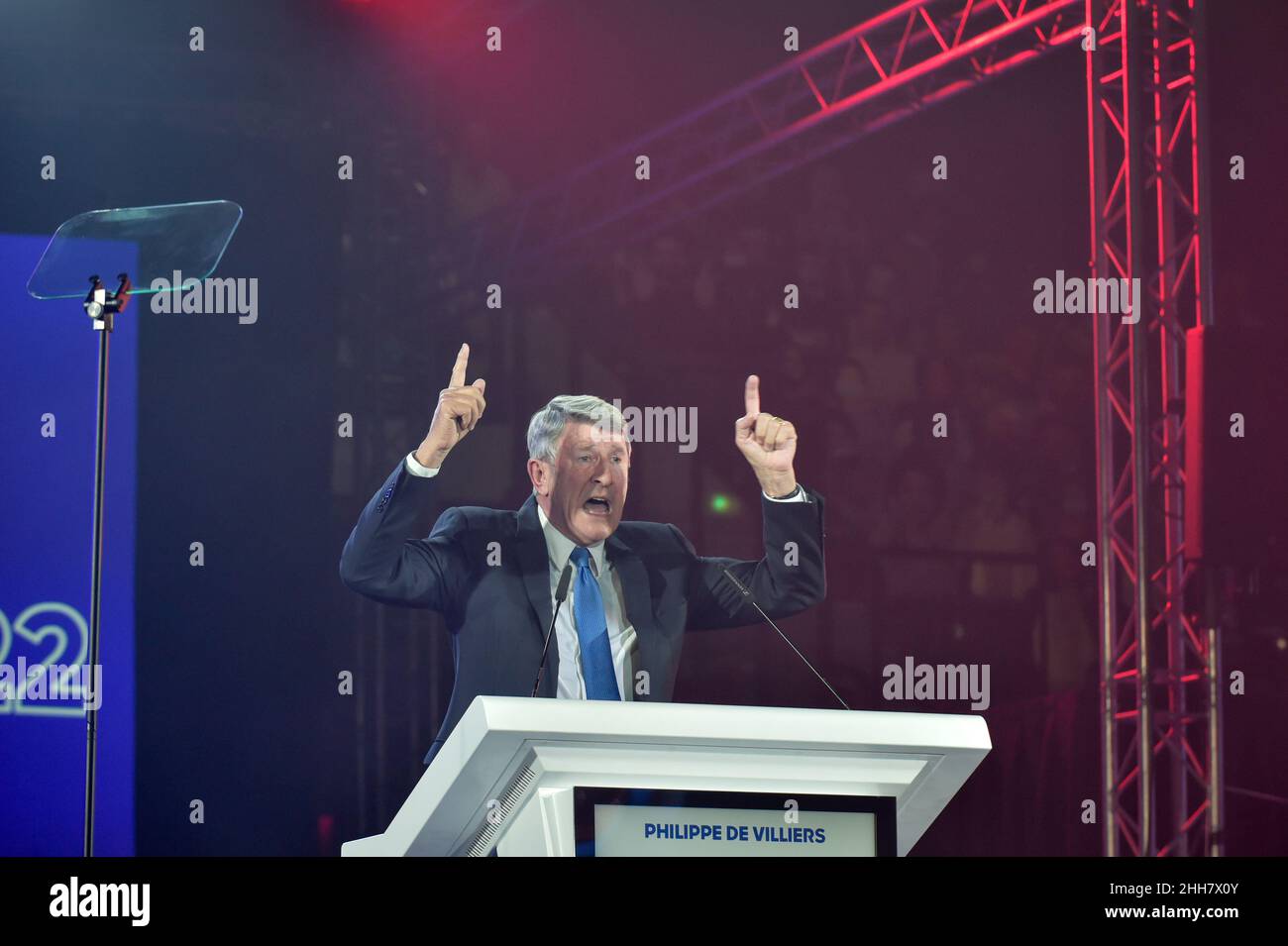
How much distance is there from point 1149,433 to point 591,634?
1849mm

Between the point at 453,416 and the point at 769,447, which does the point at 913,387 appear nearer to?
the point at 769,447

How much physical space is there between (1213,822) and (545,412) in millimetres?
2287

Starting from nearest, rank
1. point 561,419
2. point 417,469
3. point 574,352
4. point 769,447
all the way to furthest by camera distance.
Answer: point 417,469, point 769,447, point 561,419, point 574,352

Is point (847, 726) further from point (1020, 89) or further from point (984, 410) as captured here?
point (1020, 89)

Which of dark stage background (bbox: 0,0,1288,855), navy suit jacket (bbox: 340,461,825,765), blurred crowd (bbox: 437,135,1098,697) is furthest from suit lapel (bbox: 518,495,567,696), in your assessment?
blurred crowd (bbox: 437,135,1098,697)

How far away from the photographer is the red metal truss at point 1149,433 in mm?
4125

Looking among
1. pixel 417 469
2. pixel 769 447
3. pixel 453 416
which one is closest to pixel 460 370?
pixel 453 416

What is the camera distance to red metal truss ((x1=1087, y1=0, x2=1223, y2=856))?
412 cm

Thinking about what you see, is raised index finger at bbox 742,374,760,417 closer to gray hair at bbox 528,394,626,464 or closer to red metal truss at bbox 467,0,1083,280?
gray hair at bbox 528,394,626,464

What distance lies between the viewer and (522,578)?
3.61m

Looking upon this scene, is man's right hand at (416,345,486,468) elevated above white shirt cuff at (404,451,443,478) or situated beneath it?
elevated above

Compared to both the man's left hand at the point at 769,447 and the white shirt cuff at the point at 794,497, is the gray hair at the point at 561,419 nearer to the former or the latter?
the man's left hand at the point at 769,447

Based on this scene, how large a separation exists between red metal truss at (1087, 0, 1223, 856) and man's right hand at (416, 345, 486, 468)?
1.84 metres

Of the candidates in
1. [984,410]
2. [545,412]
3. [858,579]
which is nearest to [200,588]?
[545,412]
